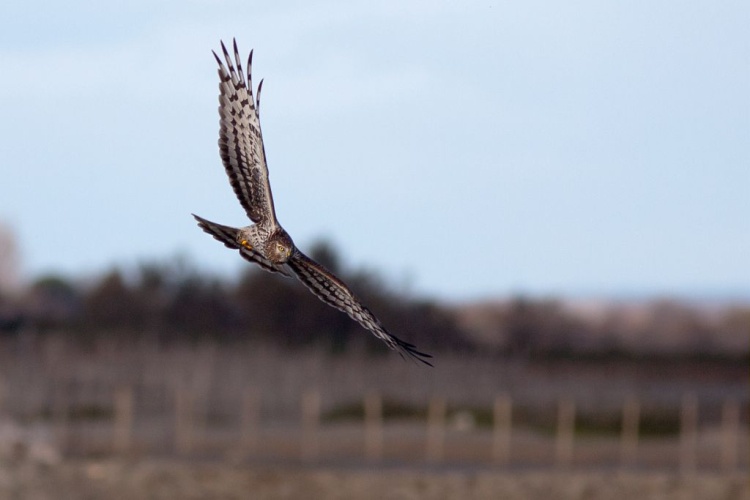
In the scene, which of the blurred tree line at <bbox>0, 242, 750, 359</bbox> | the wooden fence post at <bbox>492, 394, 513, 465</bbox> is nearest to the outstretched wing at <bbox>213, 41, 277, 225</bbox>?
the blurred tree line at <bbox>0, 242, 750, 359</bbox>

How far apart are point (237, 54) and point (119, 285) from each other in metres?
43.2

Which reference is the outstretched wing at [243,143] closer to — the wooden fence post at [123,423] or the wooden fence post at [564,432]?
the wooden fence post at [123,423]

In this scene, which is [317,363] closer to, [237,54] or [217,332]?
[217,332]

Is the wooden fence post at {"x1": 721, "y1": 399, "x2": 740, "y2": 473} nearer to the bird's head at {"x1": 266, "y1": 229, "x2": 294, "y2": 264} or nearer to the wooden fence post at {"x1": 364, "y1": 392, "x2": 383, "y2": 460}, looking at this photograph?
the wooden fence post at {"x1": 364, "y1": 392, "x2": 383, "y2": 460}

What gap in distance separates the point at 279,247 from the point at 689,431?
39.7 meters

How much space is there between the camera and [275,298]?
150 ft

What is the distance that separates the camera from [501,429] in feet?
146

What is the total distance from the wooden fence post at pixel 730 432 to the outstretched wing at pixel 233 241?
38.6 m

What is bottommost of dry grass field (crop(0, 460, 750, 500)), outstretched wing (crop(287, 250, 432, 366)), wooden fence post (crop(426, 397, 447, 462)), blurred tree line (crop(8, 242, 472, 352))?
dry grass field (crop(0, 460, 750, 500))

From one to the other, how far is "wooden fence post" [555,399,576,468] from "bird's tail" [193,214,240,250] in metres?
36.0

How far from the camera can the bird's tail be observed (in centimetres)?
727

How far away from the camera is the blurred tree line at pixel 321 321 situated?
4353 centimetres

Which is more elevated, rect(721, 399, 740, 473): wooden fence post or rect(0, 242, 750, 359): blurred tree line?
rect(0, 242, 750, 359): blurred tree line

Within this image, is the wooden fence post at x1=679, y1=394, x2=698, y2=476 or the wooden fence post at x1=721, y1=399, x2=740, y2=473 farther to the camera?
the wooden fence post at x1=721, y1=399, x2=740, y2=473
